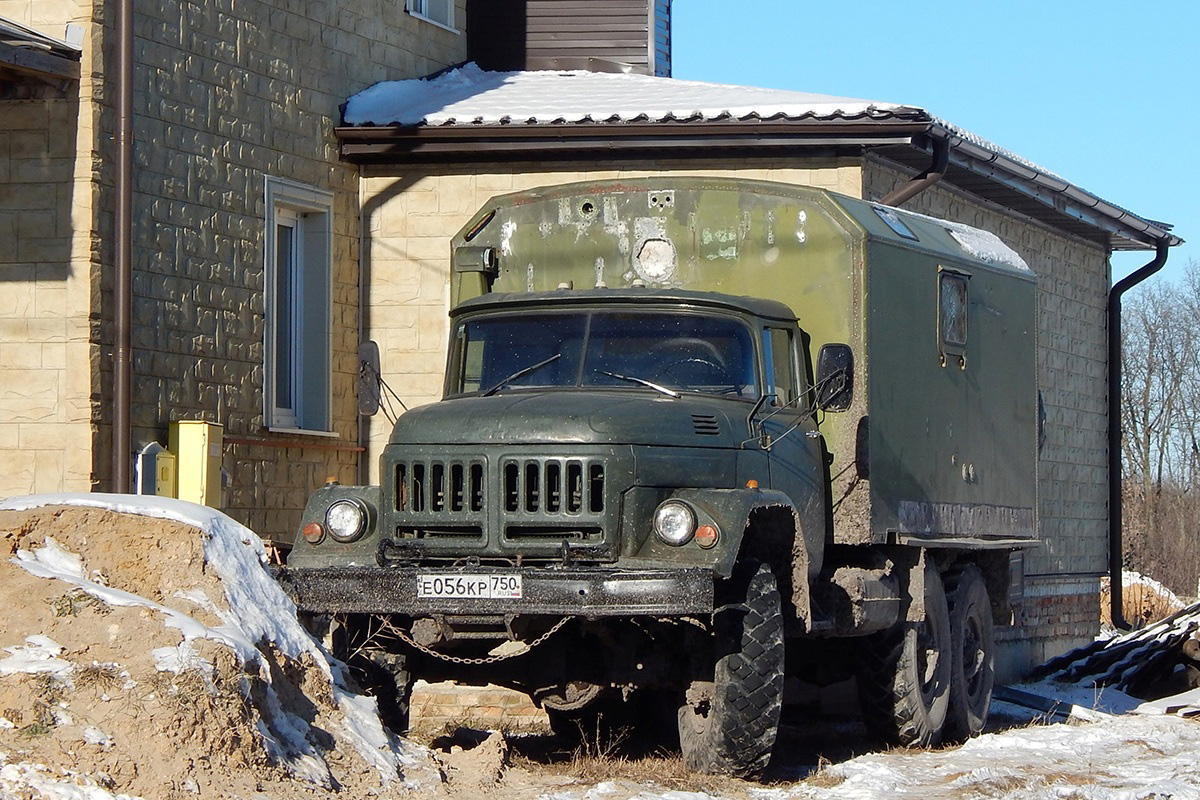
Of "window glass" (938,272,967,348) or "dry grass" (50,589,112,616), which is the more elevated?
"window glass" (938,272,967,348)

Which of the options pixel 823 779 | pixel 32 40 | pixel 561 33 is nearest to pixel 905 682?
pixel 823 779

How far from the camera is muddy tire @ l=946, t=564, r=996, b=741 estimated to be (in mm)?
12375

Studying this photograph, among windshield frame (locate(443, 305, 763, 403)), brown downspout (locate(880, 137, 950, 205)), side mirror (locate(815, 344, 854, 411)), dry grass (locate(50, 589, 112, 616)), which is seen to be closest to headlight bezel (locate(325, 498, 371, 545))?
windshield frame (locate(443, 305, 763, 403))

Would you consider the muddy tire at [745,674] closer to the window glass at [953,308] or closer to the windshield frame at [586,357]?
the windshield frame at [586,357]

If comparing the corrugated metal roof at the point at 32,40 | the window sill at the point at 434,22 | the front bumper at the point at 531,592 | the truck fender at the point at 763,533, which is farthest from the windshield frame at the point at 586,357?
the window sill at the point at 434,22

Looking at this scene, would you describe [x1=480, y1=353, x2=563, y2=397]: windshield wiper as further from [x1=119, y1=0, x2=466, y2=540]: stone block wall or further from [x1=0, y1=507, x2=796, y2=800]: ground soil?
[x1=119, y1=0, x2=466, y2=540]: stone block wall

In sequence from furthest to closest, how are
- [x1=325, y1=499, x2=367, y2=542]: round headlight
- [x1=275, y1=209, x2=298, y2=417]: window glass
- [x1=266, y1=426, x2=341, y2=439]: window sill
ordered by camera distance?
[x1=275, y1=209, x2=298, y2=417]: window glass, [x1=266, y1=426, x2=341, y2=439]: window sill, [x1=325, y1=499, x2=367, y2=542]: round headlight

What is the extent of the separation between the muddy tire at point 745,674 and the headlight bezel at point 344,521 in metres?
1.78

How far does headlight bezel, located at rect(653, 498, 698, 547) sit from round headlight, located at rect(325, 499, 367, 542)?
4.89 feet

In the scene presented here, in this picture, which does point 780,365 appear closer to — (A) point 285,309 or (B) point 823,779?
(B) point 823,779

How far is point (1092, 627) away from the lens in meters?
20.0

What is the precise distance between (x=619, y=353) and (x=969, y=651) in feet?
13.7

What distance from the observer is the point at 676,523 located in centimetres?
881

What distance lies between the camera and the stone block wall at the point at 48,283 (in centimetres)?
1200
